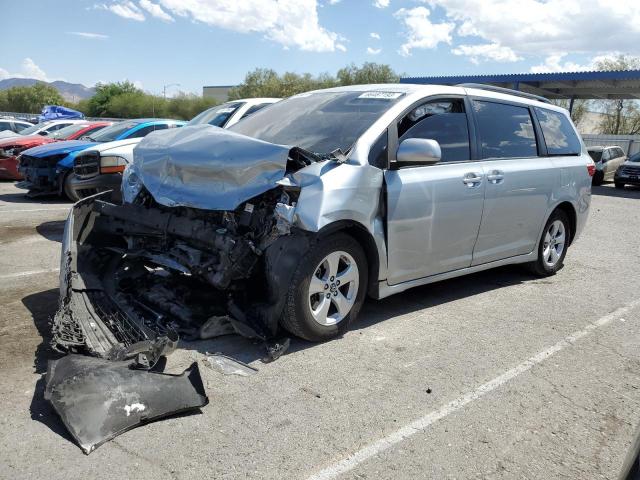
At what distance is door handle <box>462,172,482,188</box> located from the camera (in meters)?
5.05

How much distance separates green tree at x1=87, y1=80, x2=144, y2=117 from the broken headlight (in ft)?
232

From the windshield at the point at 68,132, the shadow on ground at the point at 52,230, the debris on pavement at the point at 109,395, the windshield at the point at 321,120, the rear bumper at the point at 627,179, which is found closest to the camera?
the debris on pavement at the point at 109,395

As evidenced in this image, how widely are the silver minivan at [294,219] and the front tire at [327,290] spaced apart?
0.4 inches

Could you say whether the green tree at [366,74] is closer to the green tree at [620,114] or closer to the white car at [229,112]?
the green tree at [620,114]

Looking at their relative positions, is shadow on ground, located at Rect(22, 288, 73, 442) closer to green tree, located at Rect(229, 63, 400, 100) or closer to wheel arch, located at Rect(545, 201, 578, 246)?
wheel arch, located at Rect(545, 201, 578, 246)

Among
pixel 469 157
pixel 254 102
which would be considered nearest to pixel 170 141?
pixel 469 157

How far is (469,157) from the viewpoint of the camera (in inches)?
205

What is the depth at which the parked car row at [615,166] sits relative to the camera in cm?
2130

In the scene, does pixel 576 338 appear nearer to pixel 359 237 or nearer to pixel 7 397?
pixel 359 237

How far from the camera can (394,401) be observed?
11.6ft

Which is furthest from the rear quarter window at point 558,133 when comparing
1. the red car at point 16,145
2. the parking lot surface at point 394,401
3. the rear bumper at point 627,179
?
the rear bumper at point 627,179

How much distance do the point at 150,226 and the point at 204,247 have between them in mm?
559

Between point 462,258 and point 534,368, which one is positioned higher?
point 462,258

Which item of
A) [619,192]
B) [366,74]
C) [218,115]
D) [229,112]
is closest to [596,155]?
[619,192]
